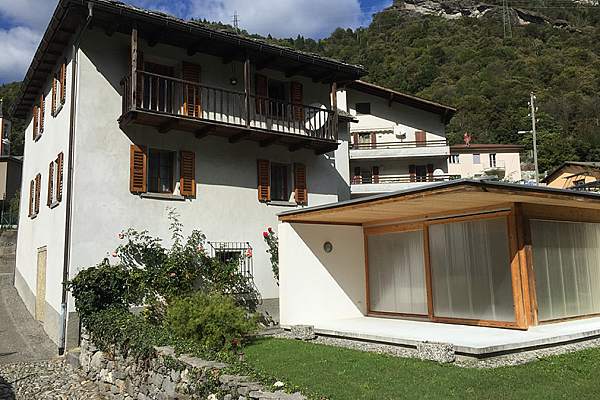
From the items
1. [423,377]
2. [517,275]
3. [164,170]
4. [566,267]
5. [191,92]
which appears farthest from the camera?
[191,92]

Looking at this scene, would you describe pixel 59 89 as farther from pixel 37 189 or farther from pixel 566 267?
pixel 566 267

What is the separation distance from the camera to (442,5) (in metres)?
107

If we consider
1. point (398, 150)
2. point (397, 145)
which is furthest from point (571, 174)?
point (397, 145)

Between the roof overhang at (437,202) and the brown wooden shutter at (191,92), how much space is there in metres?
3.99

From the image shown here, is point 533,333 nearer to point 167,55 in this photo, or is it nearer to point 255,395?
point 255,395

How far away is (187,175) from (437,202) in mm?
7207

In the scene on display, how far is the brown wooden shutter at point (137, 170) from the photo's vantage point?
13250mm

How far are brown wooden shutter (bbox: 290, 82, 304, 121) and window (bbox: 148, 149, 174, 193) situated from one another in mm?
4571

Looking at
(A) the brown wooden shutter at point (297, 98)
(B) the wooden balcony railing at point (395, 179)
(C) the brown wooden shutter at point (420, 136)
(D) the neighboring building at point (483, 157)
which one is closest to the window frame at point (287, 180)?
(A) the brown wooden shutter at point (297, 98)

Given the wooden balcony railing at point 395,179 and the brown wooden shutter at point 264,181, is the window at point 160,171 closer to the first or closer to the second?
the brown wooden shutter at point 264,181

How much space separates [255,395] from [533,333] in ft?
19.7

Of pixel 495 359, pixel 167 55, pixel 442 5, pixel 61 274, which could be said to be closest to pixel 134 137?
pixel 167 55

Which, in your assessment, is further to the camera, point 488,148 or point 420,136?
point 488,148

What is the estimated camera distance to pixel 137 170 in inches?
525
